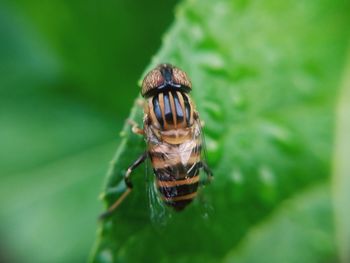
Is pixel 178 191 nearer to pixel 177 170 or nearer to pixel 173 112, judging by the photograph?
pixel 177 170

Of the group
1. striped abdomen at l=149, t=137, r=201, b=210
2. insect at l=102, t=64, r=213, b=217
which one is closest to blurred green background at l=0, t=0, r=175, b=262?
insect at l=102, t=64, r=213, b=217

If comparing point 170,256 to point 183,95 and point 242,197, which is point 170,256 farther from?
point 183,95

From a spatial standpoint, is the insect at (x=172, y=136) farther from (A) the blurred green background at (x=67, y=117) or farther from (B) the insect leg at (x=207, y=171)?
(A) the blurred green background at (x=67, y=117)

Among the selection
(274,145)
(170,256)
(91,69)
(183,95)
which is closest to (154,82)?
(183,95)

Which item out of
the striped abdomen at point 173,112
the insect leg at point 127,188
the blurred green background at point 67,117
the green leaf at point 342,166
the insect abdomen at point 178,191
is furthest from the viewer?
the blurred green background at point 67,117

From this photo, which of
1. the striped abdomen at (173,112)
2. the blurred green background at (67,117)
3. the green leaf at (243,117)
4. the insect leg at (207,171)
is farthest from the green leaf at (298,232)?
the blurred green background at (67,117)
